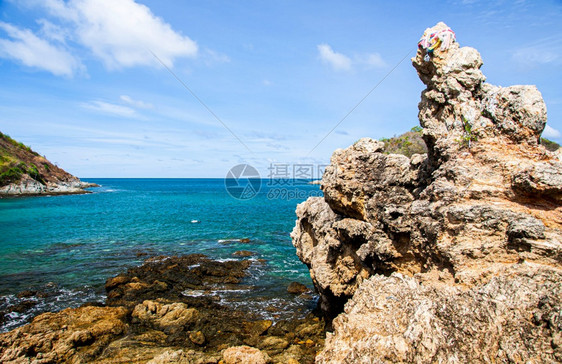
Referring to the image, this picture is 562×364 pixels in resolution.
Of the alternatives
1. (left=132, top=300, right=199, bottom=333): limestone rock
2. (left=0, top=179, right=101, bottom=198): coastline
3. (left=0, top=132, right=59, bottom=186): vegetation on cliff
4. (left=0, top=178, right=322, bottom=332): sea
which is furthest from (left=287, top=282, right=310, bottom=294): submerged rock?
(left=0, top=132, right=59, bottom=186): vegetation on cliff

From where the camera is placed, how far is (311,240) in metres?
17.4

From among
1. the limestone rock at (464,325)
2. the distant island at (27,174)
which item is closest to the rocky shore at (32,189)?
the distant island at (27,174)

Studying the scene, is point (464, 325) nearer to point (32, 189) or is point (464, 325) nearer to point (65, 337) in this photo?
point (65, 337)

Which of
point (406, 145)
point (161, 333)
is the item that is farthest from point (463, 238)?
point (406, 145)

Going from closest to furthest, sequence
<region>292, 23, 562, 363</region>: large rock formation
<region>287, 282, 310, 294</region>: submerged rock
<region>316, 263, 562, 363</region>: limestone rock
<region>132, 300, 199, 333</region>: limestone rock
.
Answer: <region>316, 263, 562, 363</region>: limestone rock
<region>292, 23, 562, 363</region>: large rock formation
<region>132, 300, 199, 333</region>: limestone rock
<region>287, 282, 310, 294</region>: submerged rock

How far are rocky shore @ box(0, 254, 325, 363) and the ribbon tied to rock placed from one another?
11963 mm

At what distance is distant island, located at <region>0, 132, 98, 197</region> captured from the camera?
80.3 m

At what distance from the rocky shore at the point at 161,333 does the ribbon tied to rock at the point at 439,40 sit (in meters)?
12.0

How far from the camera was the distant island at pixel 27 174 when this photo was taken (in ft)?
263

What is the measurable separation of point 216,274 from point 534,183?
2095cm

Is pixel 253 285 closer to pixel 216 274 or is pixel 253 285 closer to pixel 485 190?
pixel 216 274

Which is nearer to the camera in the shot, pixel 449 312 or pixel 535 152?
pixel 449 312

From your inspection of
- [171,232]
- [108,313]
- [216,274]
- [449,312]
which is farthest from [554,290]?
[171,232]

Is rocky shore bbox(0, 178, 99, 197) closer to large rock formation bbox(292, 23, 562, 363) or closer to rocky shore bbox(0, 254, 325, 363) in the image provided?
rocky shore bbox(0, 254, 325, 363)
